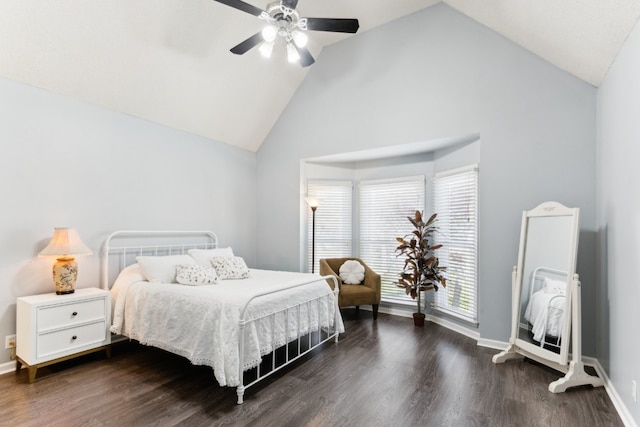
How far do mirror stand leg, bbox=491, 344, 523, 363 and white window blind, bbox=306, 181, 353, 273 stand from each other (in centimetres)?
266

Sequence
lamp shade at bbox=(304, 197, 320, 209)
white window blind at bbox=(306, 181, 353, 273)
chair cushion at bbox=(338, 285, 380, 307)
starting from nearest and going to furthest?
chair cushion at bbox=(338, 285, 380, 307) < lamp shade at bbox=(304, 197, 320, 209) < white window blind at bbox=(306, 181, 353, 273)

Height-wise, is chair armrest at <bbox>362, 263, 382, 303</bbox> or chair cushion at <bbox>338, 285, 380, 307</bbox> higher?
chair armrest at <bbox>362, 263, 382, 303</bbox>

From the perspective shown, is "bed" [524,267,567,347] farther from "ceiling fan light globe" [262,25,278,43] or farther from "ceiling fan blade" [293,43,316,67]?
"ceiling fan light globe" [262,25,278,43]

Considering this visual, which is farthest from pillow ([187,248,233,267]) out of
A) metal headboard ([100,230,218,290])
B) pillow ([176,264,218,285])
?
pillow ([176,264,218,285])

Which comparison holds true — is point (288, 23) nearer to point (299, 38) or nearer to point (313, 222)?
point (299, 38)

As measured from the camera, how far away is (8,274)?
3.02 m

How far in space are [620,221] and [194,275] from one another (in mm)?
3812

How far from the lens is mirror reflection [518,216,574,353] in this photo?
297cm

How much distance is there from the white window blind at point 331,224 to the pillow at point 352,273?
45 cm

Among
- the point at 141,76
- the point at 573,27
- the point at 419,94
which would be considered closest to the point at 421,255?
the point at 419,94

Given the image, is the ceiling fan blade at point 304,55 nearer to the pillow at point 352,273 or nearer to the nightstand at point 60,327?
the pillow at point 352,273

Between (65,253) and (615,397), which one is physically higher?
(65,253)

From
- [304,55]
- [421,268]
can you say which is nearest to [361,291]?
[421,268]

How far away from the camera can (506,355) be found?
3.28m
